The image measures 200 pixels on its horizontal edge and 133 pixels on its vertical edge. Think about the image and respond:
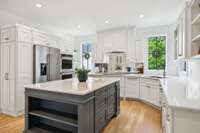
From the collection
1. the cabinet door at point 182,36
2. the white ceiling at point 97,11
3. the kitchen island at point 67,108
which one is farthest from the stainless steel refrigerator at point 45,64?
the cabinet door at point 182,36

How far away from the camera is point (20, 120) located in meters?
2.97

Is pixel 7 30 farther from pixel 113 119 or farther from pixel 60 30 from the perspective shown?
pixel 113 119

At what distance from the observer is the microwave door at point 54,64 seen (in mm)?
3963

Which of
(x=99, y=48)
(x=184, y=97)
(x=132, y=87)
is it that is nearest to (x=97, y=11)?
(x=99, y=48)

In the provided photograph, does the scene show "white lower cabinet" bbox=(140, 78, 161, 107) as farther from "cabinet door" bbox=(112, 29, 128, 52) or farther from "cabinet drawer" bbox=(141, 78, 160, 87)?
"cabinet door" bbox=(112, 29, 128, 52)

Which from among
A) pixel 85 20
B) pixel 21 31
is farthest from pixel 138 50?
pixel 21 31

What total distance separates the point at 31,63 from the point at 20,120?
140 centimetres

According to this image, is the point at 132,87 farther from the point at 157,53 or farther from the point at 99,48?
the point at 99,48

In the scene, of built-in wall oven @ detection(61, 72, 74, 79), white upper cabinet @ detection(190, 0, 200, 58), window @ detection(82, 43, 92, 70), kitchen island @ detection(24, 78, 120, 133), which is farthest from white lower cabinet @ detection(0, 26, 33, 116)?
white upper cabinet @ detection(190, 0, 200, 58)

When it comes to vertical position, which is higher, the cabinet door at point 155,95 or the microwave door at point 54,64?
the microwave door at point 54,64

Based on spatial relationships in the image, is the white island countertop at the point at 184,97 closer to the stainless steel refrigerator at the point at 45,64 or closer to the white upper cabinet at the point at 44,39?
the stainless steel refrigerator at the point at 45,64

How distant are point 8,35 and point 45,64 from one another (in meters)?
1.12

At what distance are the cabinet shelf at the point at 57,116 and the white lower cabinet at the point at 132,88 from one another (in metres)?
2.97

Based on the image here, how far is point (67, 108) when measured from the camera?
2270 millimetres
